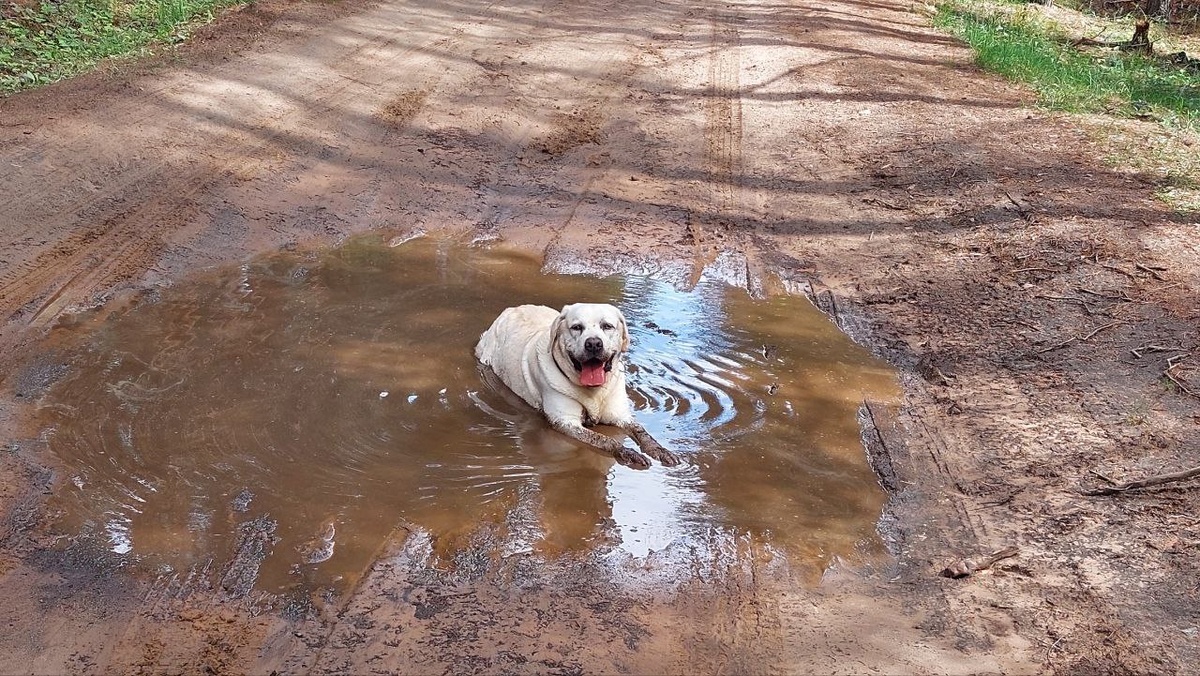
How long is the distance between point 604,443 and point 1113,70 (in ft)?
43.6

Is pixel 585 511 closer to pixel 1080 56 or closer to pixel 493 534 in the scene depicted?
pixel 493 534

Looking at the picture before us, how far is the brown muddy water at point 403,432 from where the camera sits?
5.32 m

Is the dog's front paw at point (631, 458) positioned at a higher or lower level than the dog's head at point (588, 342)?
lower

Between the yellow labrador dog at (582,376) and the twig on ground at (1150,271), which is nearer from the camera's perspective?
the yellow labrador dog at (582,376)

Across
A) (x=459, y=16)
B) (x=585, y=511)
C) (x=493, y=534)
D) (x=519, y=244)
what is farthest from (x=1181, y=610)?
(x=459, y=16)

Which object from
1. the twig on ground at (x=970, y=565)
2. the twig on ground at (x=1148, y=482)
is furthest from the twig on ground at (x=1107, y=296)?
the twig on ground at (x=970, y=565)

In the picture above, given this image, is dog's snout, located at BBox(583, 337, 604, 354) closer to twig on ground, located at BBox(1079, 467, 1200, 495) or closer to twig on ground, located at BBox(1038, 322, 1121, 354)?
twig on ground, located at BBox(1079, 467, 1200, 495)

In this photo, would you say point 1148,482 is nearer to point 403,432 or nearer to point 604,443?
point 604,443

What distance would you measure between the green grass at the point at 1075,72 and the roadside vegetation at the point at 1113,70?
0.02 meters

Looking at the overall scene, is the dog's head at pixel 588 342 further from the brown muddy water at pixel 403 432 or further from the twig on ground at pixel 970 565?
the twig on ground at pixel 970 565

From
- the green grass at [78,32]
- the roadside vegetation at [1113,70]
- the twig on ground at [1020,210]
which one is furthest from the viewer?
the green grass at [78,32]

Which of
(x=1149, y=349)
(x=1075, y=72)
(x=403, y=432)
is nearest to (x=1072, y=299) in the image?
(x=1149, y=349)

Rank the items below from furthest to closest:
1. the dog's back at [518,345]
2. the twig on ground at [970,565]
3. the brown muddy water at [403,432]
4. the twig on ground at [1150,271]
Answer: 1. the twig on ground at [1150,271]
2. the dog's back at [518,345]
3. the brown muddy water at [403,432]
4. the twig on ground at [970,565]

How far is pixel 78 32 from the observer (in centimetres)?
1380
